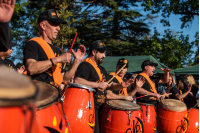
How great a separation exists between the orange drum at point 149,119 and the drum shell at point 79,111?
209cm

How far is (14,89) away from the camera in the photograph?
25.8 inches

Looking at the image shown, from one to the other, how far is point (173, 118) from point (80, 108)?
10.5ft

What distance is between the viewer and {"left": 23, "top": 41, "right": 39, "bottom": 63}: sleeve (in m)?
2.18

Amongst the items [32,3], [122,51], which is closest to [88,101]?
[122,51]

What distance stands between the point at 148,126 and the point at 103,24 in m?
17.0

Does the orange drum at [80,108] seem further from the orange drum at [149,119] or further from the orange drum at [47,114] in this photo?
the orange drum at [149,119]

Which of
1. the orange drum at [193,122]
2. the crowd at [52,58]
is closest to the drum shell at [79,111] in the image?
the crowd at [52,58]

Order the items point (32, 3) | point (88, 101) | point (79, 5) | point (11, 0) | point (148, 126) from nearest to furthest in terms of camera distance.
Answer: point (11, 0) → point (88, 101) → point (148, 126) → point (32, 3) → point (79, 5)

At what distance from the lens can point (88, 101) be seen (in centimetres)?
268

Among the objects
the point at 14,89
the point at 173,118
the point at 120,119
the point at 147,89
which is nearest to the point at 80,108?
the point at 120,119

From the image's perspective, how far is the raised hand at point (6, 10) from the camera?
130 cm

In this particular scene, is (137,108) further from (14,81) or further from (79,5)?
(79,5)

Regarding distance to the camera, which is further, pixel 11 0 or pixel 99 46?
pixel 99 46

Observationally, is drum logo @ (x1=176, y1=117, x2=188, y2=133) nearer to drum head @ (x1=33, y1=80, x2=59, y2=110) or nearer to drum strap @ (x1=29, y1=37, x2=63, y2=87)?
drum strap @ (x1=29, y1=37, x2=63, y2=87)
